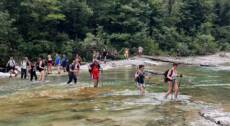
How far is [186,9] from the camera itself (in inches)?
3068

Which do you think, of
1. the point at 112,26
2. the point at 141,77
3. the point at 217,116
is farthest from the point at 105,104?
the point at 112,26

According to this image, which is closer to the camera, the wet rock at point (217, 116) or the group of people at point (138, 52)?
the wet rock at point (217, 116)

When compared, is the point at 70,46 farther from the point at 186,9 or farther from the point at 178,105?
the point at 178,105

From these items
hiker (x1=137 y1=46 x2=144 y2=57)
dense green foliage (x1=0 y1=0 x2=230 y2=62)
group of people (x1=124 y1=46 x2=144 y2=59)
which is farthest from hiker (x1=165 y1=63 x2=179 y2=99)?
hiker (x1=137 y1=46 x2=144 y2=57)

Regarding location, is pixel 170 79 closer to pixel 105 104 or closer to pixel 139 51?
pixel 105 104

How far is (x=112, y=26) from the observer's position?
66500mm

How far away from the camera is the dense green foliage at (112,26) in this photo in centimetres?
5300

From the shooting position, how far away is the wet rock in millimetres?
17752

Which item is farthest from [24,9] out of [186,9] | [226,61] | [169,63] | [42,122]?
[42,122]

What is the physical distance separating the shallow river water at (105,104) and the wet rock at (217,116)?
1.11 ft

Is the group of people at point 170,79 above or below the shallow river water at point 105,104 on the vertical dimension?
above

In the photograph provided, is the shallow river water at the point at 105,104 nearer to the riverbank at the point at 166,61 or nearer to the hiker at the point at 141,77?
the hiker at the point at 141,77

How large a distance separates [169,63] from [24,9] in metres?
18.0

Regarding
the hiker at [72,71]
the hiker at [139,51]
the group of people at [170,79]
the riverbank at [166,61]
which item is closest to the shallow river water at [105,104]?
the group of people at [170,79]
